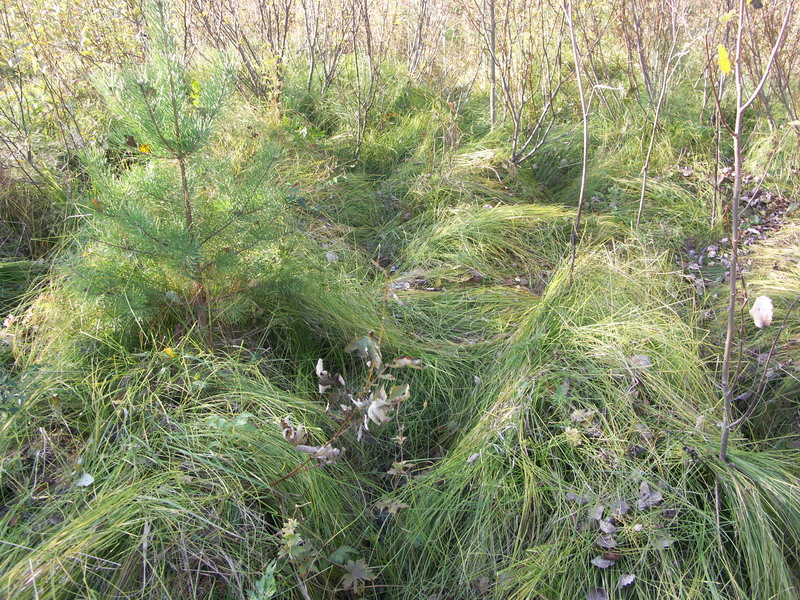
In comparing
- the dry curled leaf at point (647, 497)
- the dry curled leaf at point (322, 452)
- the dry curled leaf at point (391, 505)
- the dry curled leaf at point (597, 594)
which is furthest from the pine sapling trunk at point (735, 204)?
the dry curled leaf at point (322, 452)

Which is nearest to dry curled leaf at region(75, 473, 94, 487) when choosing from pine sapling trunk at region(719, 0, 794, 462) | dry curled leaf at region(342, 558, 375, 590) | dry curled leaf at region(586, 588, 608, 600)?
dry curled leaf at region(342, 558, 375, 590)

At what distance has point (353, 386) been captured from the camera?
2.52 m

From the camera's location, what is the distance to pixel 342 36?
480 cm

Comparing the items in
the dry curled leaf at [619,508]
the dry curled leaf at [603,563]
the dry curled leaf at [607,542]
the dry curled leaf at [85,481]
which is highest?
the dry curled leaf at [85,481]

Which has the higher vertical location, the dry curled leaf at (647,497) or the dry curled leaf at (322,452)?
the dry curled leaf at (322,452)

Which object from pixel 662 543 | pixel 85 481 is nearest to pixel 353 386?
pixel 85 481

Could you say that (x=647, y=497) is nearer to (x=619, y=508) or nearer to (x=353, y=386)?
(x=619, y=508)

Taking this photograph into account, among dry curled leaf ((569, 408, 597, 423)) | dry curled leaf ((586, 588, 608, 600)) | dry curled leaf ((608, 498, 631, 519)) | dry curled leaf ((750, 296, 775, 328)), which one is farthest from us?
dry curled leaf ((569, 408, 597, 423))

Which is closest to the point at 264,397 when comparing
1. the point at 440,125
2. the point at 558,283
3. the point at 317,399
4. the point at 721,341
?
the point at 317,399

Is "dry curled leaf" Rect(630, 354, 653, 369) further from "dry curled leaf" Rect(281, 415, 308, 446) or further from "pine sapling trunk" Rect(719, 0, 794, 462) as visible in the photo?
"dry curled leaf" Rect(281, 415, 308, 446)

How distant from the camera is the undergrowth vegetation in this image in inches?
68.7

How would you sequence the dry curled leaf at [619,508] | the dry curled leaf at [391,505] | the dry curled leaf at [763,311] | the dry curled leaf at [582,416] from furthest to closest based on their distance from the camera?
the dry curled leaf at [582,416] < the dry curled leaf at [391,505] < the dry curled leaf at [619,508] < the dry curled leaf at [763,311]

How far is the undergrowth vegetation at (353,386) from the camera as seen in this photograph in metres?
1.74

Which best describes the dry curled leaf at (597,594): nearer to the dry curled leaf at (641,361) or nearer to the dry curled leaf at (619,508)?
the dry curled leaf at (619,508)
